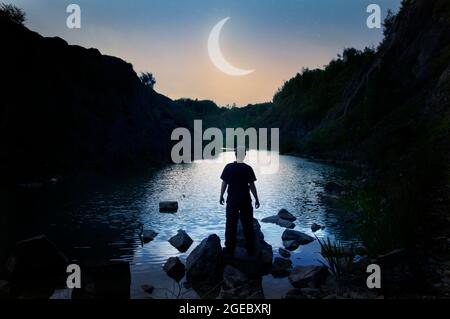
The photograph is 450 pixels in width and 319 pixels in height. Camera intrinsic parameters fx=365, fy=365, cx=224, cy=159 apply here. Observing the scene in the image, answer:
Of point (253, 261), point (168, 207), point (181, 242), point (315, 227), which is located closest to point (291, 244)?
point (253, 261)

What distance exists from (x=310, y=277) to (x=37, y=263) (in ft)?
20.7

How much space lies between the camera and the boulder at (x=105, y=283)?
24.6ft

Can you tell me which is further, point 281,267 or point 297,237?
point 297,237

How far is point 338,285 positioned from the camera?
23.9 ft

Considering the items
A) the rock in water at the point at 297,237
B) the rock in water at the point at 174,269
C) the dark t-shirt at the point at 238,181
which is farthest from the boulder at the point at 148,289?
the rock in water at the point at 297,237

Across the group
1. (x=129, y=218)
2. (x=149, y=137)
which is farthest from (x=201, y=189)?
(x=149, y=137)

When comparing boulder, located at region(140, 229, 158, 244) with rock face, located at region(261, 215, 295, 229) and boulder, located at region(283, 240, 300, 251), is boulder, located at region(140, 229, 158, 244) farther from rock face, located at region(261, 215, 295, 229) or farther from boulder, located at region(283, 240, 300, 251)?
rock face, located at region(261, 215, 295, 229)

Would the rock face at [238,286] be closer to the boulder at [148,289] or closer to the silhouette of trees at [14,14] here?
the boulder at [148,289]

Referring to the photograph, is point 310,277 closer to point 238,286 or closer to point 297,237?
point 238,286

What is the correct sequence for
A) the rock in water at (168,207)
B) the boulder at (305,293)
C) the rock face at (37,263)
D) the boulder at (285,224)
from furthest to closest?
the rock in water at (168,207)
the boulder at (285,224)
the rock face at (37,263)
the boulder at (305,293)

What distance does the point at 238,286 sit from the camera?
7.83m

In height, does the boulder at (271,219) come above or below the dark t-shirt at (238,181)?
below

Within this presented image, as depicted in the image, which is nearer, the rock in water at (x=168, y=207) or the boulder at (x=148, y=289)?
the boulder at (x=148, y=289)

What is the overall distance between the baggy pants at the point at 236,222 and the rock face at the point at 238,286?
2.48 feet
